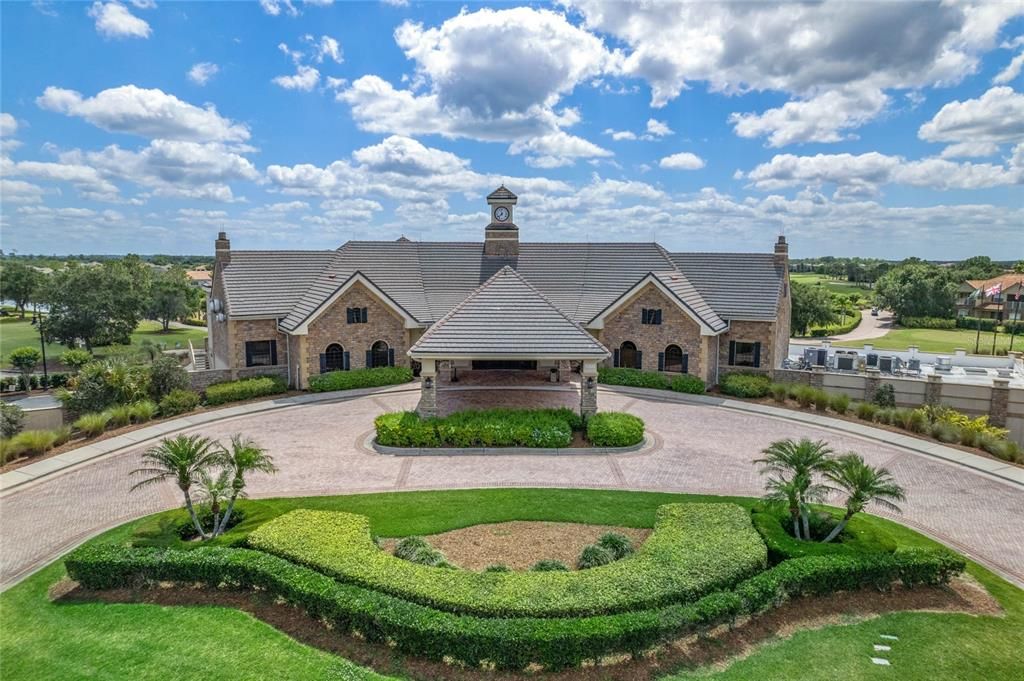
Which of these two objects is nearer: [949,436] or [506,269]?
[949,436]

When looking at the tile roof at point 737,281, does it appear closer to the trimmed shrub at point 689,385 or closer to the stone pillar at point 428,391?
the trimmed shrub at point 689,385

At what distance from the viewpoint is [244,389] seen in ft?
95.8

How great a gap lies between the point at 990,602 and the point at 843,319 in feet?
239

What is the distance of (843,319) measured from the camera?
252 feet

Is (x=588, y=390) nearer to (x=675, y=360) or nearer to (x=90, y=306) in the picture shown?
(x=675, y=360)

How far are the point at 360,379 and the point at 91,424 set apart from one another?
12.0m

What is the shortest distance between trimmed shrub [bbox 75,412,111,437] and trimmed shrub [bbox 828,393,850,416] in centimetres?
3206

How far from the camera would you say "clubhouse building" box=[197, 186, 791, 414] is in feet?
103

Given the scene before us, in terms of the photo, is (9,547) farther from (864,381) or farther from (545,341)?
(864,381)

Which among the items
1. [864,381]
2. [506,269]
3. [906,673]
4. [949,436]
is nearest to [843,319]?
[864,381]

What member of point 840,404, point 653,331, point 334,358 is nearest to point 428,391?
point 334,358

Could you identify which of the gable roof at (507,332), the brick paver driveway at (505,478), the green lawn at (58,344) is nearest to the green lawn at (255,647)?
the brick paver driveway at (505,478)

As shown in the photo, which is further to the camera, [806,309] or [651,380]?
[806,309]

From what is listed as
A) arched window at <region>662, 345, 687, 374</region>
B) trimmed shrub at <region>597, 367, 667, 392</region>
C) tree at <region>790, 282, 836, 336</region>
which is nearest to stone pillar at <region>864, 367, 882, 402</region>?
arched window at <region>662, 345, 687, 374</region>
